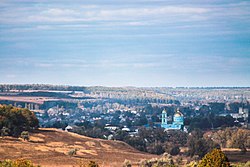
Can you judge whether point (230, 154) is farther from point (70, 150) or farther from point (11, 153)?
point (11, 153)

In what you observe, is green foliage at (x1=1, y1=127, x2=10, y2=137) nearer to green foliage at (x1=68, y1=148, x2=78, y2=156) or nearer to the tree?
green foliage at (x1=68, y1=148, x2=78, y2=156)

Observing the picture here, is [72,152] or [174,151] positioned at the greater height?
[72,152]

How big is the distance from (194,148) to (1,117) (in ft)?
69.4

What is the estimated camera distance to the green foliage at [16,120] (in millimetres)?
77938

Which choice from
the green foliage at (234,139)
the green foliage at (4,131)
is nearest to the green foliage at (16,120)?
the green foliage at (4,131)

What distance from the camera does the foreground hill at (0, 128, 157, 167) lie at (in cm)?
6300

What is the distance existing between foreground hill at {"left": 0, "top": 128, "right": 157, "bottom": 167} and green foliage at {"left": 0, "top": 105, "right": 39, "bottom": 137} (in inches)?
51.3

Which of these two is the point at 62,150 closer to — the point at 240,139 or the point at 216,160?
the point at 240,139

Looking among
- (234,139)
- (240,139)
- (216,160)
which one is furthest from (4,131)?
(216,160)

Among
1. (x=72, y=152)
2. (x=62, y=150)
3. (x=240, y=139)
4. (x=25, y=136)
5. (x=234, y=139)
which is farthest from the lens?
(x=234, y=139)

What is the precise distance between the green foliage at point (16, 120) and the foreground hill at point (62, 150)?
1.30 m

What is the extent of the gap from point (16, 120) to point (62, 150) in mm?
10333

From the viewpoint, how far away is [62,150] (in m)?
71.4

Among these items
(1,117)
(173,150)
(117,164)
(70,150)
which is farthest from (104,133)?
(117,164)
